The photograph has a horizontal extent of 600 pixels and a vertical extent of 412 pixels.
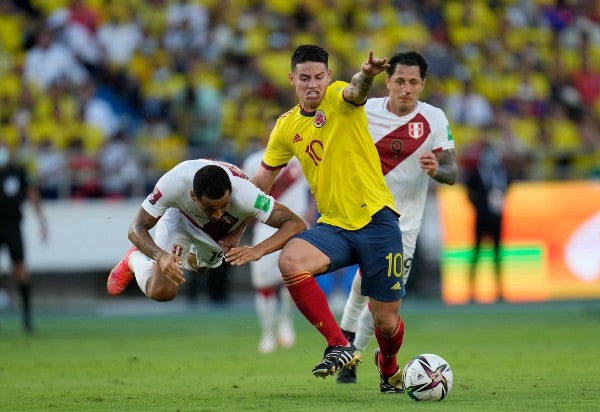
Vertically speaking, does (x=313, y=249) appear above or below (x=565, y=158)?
below

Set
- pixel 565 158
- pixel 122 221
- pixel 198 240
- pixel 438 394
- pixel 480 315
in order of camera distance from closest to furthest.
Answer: pixel 438 394, pixel 198 240, pixel 480 315, pixel 122 221, pixel 565 158

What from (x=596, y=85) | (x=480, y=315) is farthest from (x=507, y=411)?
(x=596, y=85)

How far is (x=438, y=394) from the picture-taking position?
9133mm

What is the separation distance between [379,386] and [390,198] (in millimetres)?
1795

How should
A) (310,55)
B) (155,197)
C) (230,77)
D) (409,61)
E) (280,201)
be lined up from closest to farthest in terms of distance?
(310,55) < (155,197) < (409,61) < (280,201) < (230,77)

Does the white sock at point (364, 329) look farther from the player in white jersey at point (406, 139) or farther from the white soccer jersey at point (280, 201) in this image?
the white soccer jersey at point (280, 201)

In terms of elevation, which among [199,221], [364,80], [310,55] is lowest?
[199,221]

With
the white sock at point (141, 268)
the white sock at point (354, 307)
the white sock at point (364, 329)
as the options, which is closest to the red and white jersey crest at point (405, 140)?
the white sock at point (354, 307)

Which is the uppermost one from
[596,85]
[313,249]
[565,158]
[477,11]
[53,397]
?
[477,11]

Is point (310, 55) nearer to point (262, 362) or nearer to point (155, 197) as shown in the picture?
point (155, 197)

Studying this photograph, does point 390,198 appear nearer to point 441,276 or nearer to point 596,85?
point 441,276

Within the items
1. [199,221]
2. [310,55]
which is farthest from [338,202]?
[199,221]

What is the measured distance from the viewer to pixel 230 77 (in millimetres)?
23922

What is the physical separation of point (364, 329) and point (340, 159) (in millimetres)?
2021
